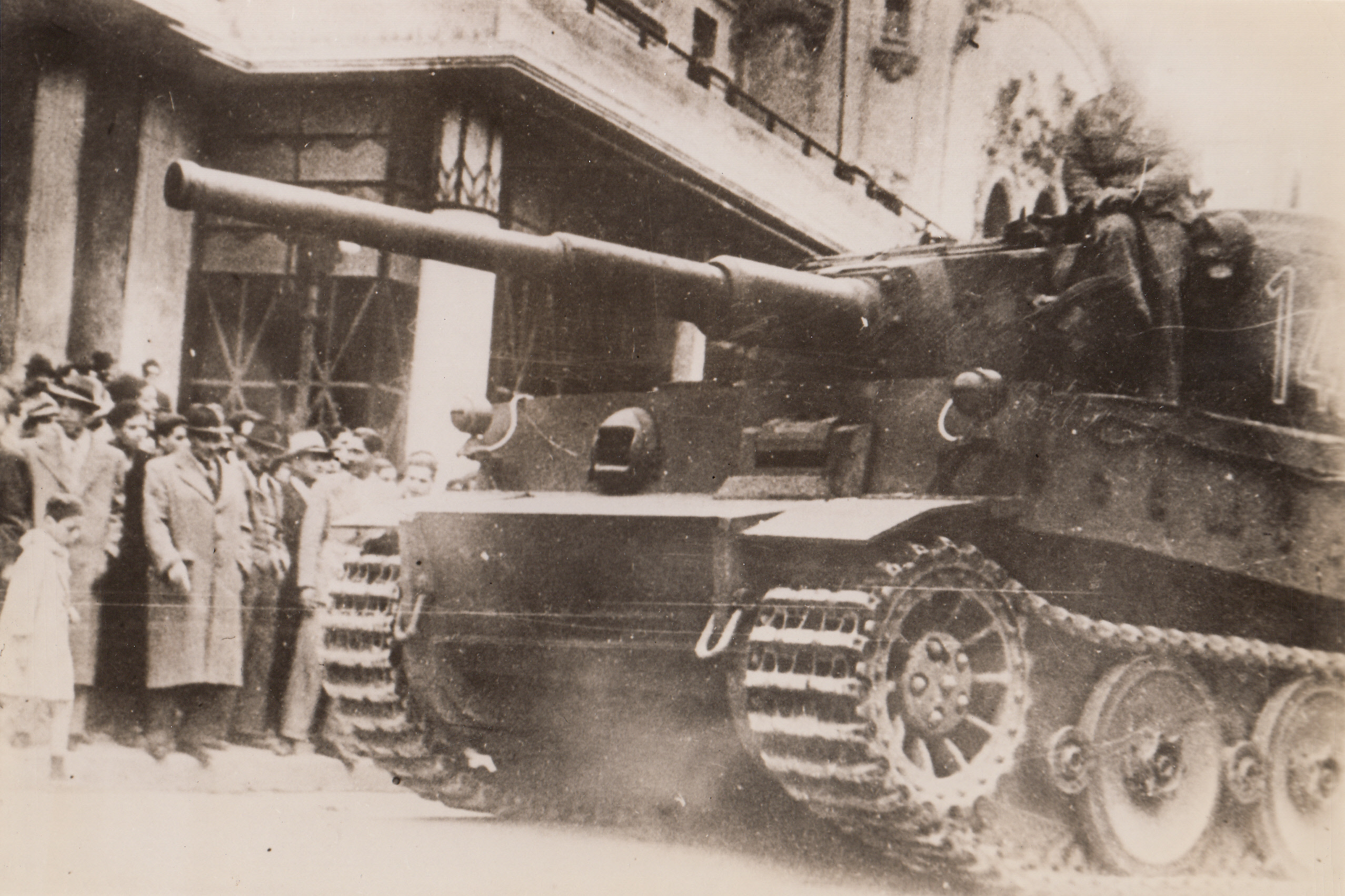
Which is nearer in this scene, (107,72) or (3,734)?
(3,734)

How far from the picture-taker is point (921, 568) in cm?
521

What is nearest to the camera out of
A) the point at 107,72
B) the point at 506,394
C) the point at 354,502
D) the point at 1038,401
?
the point at 1038,401

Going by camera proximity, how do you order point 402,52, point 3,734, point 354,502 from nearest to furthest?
point 3,734 < point 354,502 < point 402,52

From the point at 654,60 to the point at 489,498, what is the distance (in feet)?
14.6

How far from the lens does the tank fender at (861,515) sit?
201 inches

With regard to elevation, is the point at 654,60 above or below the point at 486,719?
above

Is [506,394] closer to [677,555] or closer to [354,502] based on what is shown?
[354,502]

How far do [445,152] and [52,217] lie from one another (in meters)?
2.92

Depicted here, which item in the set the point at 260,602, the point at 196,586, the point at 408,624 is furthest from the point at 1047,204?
the point at 260,602

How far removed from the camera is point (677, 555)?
18.9 feet

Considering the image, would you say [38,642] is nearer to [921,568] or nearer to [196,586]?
[196,586]

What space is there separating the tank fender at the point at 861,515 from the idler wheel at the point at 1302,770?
183 cm

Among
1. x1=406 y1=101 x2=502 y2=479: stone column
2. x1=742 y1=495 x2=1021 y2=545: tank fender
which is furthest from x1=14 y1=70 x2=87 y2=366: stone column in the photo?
x1=742 y1=495 x2=1021 y2=545: tank fender

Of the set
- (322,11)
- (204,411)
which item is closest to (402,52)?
(322,11)
